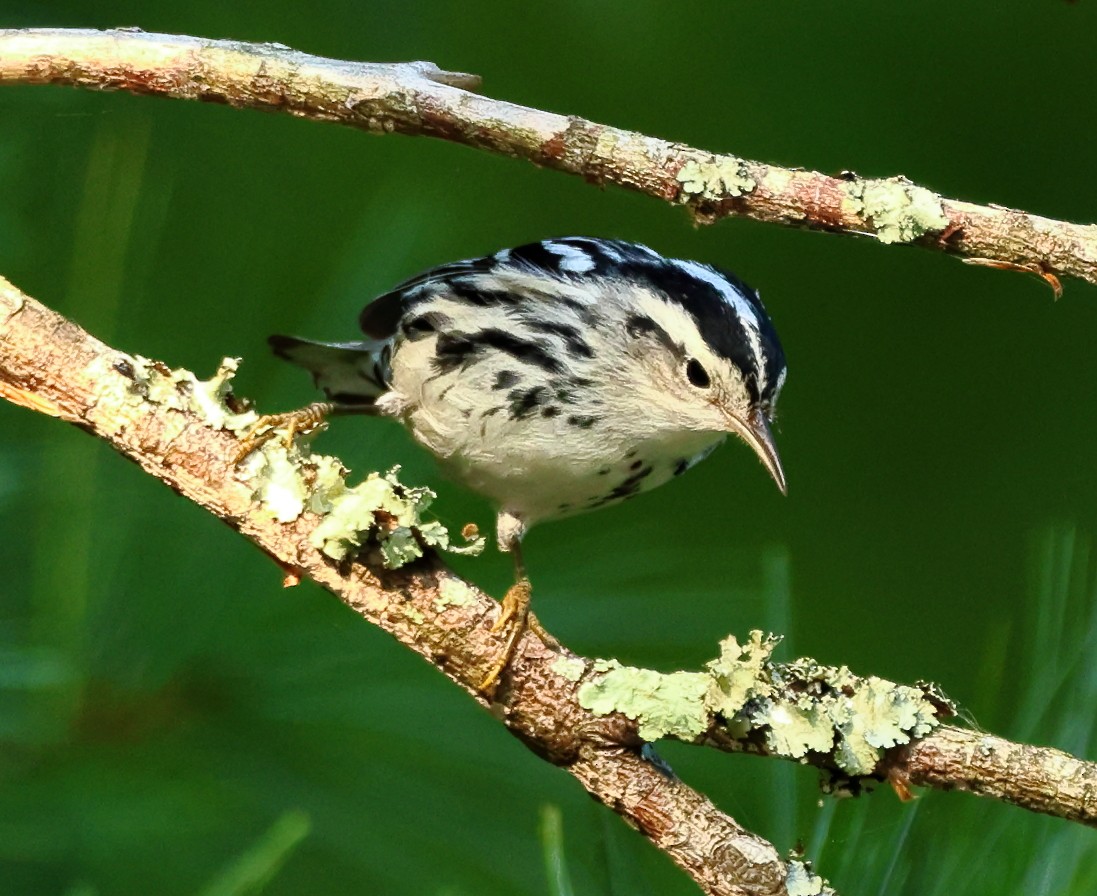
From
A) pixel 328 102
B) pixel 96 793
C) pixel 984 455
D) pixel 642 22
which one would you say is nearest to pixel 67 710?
pixel 96 793

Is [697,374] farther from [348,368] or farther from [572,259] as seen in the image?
[348,368]

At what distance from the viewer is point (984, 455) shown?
5.65 feet

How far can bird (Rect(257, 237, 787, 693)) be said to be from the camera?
129 cm

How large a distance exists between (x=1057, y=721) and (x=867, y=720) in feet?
0.75

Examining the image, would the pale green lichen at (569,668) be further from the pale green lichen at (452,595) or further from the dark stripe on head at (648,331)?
the dark stripe on head at (648,331)

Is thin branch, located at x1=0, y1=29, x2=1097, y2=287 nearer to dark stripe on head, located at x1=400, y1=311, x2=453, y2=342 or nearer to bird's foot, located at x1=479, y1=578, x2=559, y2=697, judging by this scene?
bird's foot, located at x1=479, y1=578, x2=559, y2=697

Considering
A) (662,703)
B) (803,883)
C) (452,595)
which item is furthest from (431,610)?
(803,883)

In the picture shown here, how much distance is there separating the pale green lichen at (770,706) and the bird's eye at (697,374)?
52 centimetres

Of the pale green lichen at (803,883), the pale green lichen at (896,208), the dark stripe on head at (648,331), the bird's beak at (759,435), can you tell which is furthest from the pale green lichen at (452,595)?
the dark stripe on head at (648,331)

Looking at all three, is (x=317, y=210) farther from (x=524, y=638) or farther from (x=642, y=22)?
(x=524, y=638)

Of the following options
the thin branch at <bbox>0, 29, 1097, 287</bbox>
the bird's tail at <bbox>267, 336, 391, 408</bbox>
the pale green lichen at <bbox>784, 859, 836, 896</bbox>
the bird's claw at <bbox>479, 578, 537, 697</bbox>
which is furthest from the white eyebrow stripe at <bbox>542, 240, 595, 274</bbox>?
the pale green lichen at <bbox>784, 859, 836, 896</bbox>

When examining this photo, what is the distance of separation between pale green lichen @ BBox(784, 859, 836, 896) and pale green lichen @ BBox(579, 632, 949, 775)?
0.23ft

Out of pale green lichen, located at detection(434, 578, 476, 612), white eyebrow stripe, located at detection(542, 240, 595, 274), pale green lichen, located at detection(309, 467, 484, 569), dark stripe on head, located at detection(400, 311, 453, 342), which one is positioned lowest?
pale green lichen, located at detection(434, 578, 476, 612)

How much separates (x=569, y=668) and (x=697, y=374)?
537 millimetres
